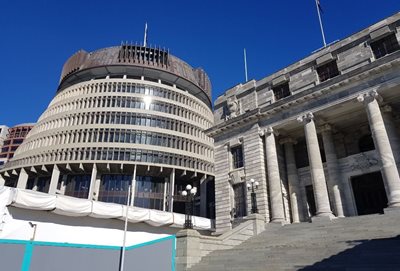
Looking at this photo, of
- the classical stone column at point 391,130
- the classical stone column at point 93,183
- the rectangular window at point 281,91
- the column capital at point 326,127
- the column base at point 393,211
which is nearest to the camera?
the column base at point 393,211

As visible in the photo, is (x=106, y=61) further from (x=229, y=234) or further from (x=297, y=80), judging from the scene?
(x=229, y=234)

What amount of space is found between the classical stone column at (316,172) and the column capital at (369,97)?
13.4 feet

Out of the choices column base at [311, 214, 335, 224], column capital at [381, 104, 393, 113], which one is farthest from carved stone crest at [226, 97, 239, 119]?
column base at [311, 214, 335, 224]

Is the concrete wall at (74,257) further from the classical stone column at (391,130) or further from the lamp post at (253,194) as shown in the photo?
the classical stone column at (391,130)

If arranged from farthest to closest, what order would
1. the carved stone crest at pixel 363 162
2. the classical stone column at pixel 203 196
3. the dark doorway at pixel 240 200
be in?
the classical stone column at pixel 203 196, the dark doorway at pixel 240 200, the carved stone crest at pixel 363 162

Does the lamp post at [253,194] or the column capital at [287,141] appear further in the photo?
the column capital at [287,141]

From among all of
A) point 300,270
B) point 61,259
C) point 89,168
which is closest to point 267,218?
point 300,270

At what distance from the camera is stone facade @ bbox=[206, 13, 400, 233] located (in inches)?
880

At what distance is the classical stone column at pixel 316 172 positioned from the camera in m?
22.4

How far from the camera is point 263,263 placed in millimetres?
13414

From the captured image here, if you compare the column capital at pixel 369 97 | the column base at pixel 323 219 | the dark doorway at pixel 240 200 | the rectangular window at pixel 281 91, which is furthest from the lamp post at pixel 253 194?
the column capital at pixel 369 97

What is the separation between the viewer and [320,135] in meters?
28.7

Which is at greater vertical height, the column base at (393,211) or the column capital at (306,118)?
the column capital at (306,118)

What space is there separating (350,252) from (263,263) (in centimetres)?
388
